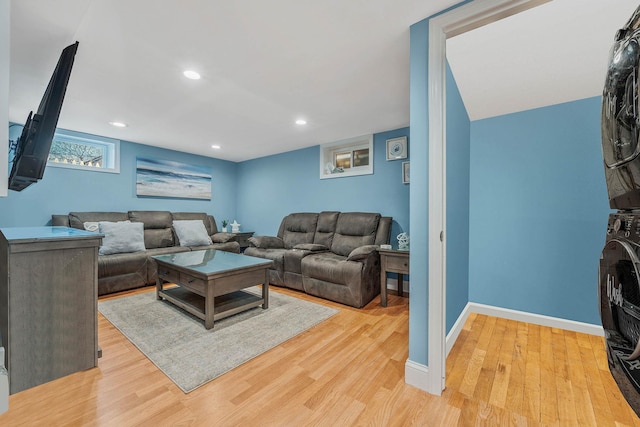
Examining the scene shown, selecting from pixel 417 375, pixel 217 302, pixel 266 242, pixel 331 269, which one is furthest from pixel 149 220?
pixel 417 375

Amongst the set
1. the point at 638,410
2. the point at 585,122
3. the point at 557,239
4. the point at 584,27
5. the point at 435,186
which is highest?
the point at 584,27

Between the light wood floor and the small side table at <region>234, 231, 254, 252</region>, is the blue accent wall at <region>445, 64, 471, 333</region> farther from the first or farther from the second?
the small side table at <region>234, 231, 254, 252</region>

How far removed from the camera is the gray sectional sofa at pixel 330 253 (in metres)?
2.77

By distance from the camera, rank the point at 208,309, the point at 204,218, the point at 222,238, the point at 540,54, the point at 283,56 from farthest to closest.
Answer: the point at 204,218 < the point at 222,238 < the point at 208,309 < the point at 283,56 < the point at 540,54

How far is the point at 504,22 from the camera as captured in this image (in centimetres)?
144

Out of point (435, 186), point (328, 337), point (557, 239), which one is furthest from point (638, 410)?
point (557, 239)

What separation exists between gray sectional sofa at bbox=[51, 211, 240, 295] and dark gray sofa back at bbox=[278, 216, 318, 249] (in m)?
0.98

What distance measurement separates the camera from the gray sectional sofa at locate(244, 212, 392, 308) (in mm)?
2771

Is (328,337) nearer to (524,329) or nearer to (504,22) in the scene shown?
(524,329)

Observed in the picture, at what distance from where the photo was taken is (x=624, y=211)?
2.53 ft

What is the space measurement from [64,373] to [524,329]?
11.2 feet

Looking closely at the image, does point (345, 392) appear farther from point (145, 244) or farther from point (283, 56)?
point (145, 244)

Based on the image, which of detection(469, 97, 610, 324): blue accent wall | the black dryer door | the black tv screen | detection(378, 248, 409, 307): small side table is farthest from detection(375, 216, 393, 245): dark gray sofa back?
the black tv screen

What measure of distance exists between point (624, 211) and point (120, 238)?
4410mm
